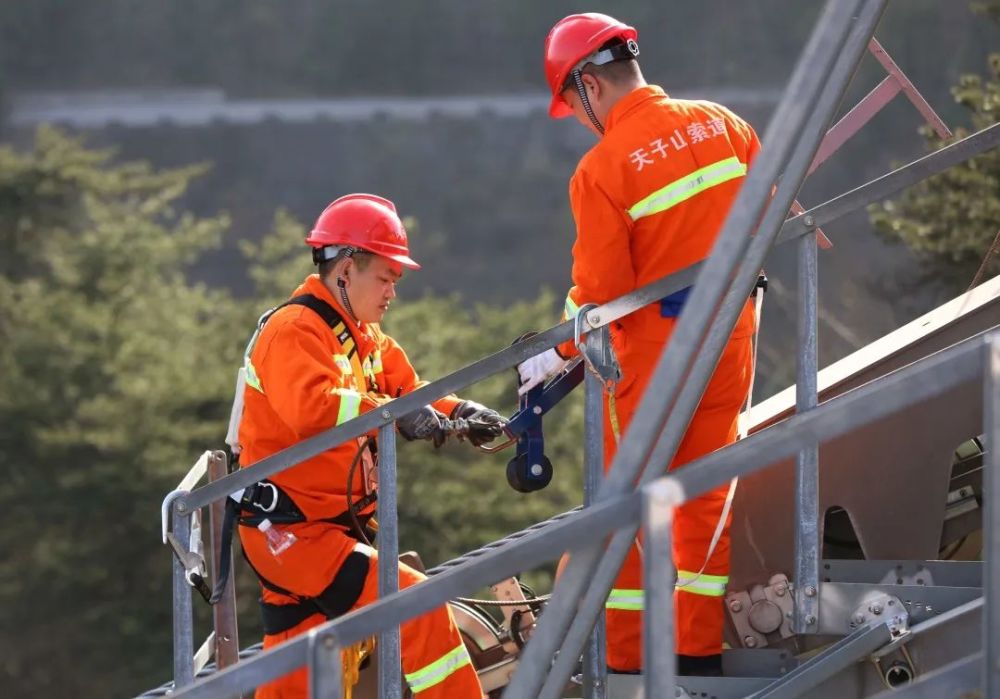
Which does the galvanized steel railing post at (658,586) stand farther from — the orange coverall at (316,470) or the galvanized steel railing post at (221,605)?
the galvanized steel railing post at (221,605)

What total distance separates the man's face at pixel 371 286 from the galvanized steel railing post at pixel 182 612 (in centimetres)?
84

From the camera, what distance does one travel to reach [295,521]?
14.8 ft

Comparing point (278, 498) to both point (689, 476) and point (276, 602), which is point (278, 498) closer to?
point (276, 602)

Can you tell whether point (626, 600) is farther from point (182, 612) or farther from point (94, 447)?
point (94, 447)

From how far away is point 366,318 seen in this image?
4.70m

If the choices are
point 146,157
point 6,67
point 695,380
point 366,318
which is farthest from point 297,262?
point 6,67

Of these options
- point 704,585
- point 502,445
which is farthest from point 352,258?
point 704,585

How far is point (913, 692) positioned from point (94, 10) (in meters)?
51.5

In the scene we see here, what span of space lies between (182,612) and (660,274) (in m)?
1.56

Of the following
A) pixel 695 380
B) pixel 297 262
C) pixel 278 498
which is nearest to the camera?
pixel 695 380

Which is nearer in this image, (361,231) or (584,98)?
(584,98)

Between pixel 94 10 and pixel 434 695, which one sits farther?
pixel 94 10

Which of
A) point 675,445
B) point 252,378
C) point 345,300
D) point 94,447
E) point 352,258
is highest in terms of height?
point 94,447

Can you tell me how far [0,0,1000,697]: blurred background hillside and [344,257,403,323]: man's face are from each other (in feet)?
15.9
